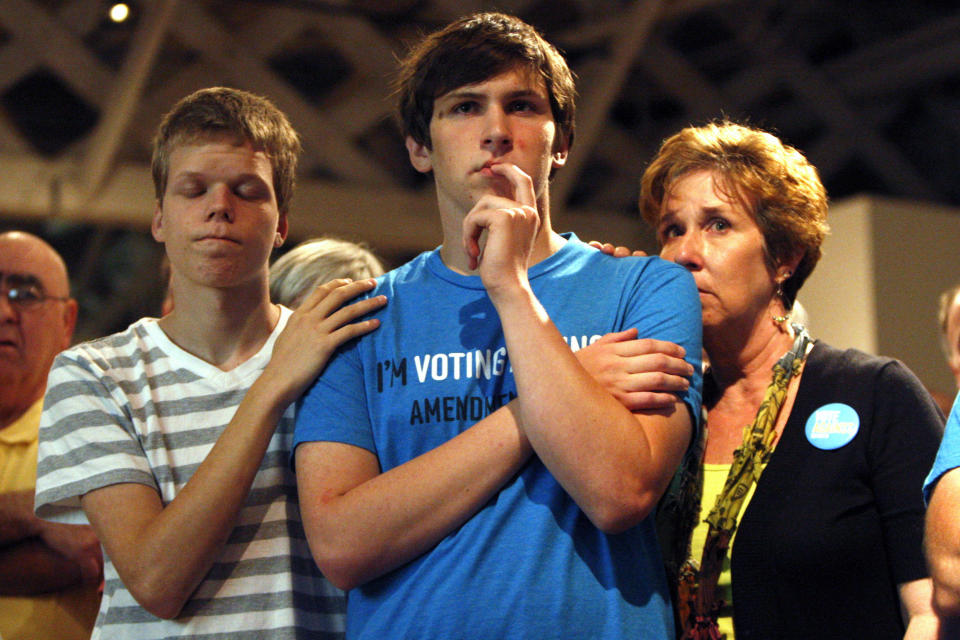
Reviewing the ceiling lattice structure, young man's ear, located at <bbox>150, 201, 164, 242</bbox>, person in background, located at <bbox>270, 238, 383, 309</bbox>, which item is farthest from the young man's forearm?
the ceiling lattice structure

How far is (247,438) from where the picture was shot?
178 cm

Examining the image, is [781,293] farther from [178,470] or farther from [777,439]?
[178,470]

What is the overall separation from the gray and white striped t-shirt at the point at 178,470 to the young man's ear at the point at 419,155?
48cm

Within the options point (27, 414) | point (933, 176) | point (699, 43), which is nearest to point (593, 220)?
point (699, 43)

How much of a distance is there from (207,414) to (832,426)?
3.78 ft

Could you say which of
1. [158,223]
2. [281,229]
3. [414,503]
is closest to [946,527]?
[414,503]

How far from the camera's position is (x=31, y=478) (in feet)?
8.48

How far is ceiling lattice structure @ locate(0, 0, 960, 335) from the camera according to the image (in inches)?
245

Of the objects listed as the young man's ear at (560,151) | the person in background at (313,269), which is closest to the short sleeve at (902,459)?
the young man's ear at (560,151)

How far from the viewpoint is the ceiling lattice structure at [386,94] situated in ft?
20.4

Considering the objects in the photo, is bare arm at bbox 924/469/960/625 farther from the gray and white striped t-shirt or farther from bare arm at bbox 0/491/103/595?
bare arm at bbox 0/491/103/595

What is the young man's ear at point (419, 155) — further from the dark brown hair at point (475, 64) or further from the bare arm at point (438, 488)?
the bare arm at point (438, 488)

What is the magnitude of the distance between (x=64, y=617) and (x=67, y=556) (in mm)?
135

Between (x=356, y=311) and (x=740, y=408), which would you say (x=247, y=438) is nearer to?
(x=356, y=311)
